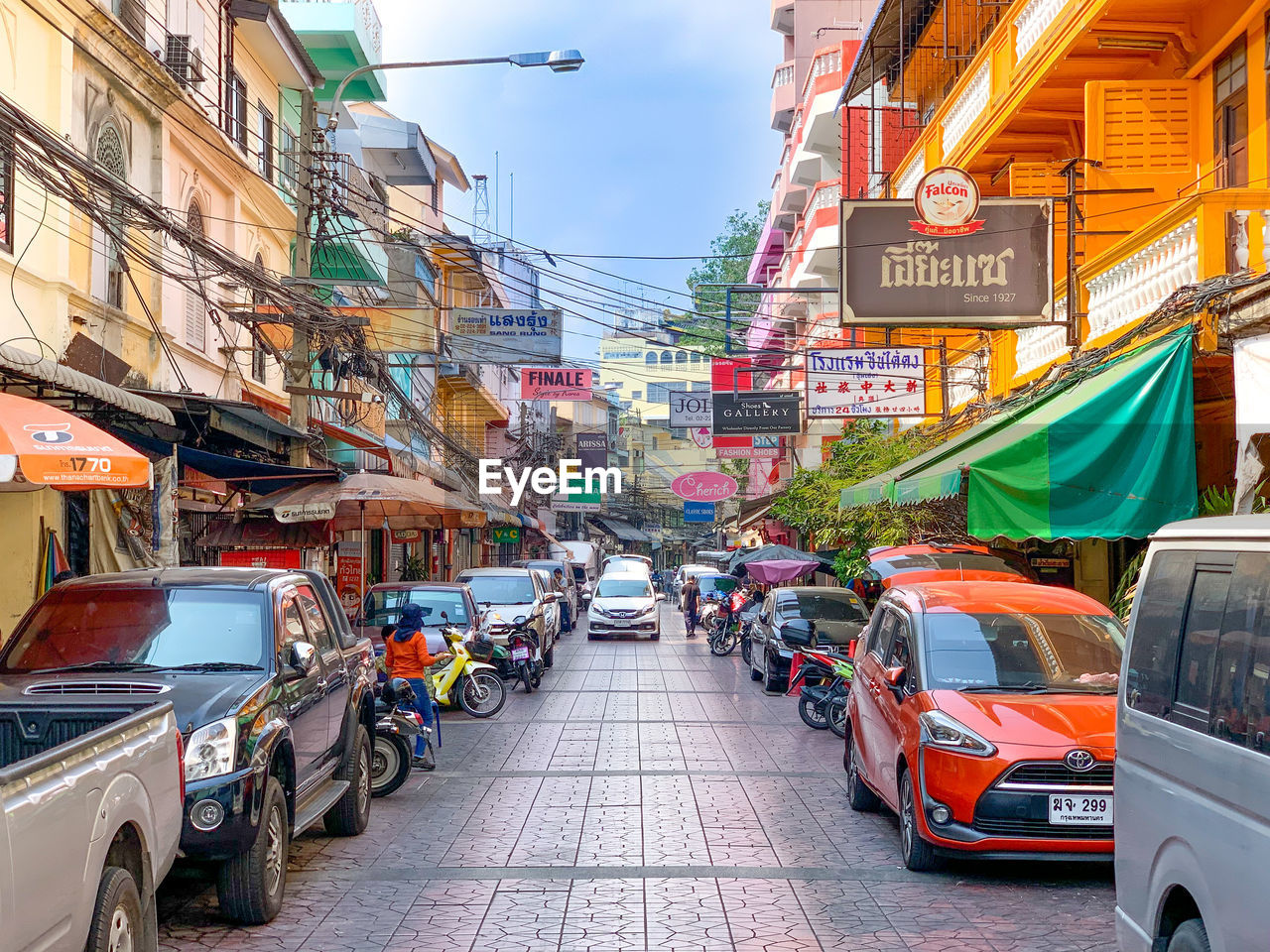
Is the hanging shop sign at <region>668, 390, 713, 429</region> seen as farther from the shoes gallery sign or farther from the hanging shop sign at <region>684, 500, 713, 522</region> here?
the hanging shop sign at <region>684, 500, 713, 522</region>

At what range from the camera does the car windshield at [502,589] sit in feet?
84.2

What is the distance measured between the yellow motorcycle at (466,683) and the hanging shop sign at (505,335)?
838 centimetres

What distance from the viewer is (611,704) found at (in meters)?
19.4

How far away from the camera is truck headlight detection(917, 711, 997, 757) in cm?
819

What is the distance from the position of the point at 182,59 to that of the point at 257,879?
51.5ft

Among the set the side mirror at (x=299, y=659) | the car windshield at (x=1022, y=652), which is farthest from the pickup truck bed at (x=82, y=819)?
the car windshield at (x=1022, y=652)

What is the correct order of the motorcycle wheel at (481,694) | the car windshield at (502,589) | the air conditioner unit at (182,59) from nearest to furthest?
the motorcycle wheel at (481,694) → the air conditioner unit at (182,59) → the car windshield at (502,589)

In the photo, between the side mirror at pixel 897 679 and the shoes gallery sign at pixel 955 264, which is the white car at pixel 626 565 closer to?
the shoes gallery sign at pixel 955 264

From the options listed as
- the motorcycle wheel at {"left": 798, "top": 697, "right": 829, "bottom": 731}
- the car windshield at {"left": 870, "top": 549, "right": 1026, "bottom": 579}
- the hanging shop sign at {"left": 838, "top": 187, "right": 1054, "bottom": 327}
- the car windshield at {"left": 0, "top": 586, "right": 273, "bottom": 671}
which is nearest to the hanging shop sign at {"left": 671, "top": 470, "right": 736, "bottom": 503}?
the car windshield at {"left": 870, "top": 549, "right": 1026, "bottom": 579}

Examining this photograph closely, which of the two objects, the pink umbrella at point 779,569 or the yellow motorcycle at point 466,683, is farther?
the pink umbrella at point 779,569

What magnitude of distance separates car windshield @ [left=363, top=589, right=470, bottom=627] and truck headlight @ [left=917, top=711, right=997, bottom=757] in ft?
37.6

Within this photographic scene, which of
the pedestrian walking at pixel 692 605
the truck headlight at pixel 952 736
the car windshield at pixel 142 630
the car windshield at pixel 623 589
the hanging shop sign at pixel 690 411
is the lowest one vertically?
the pedestrian walking at pixel 692 605

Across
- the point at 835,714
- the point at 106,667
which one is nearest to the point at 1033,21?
the point at 835,714

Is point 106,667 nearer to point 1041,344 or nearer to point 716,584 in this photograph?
point 1041,344
